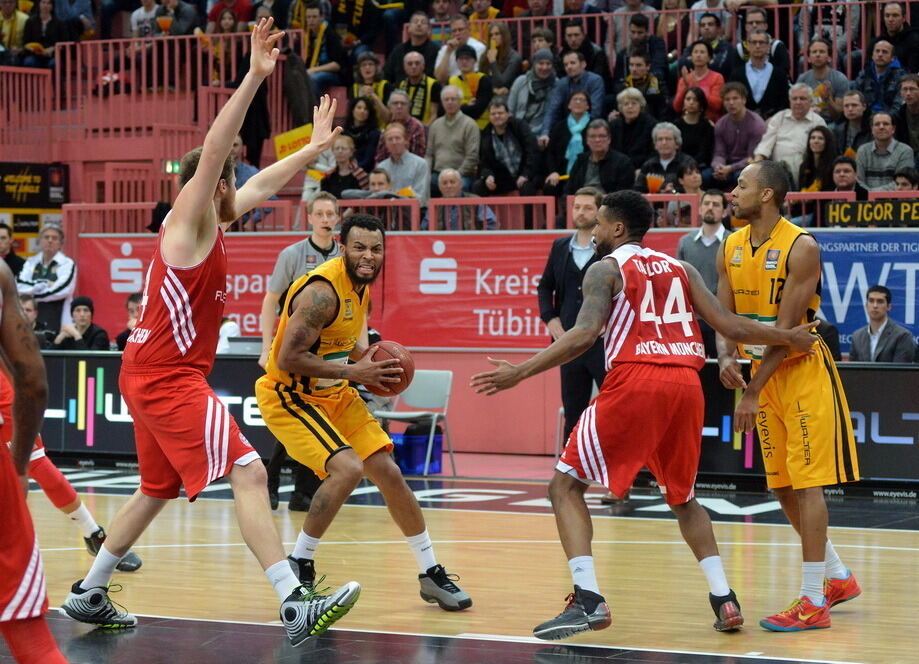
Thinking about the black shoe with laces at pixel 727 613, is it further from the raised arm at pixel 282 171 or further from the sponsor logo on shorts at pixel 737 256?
the raised arm at pixel 282 171

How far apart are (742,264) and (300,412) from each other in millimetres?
2257

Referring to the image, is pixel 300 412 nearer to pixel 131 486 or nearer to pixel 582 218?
pixel 582 218

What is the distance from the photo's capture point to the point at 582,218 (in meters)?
10.4

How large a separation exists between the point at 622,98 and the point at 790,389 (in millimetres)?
8871

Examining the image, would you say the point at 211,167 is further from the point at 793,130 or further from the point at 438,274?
the point at 793,130

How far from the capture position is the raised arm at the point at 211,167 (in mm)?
5613

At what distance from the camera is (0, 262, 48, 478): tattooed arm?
3.85 m

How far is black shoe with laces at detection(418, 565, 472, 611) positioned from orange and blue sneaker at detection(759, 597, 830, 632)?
1.44 meters

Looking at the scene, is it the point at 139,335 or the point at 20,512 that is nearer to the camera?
the point at 20,512

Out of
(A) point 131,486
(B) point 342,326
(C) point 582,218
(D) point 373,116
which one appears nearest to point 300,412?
(B) point 342,326

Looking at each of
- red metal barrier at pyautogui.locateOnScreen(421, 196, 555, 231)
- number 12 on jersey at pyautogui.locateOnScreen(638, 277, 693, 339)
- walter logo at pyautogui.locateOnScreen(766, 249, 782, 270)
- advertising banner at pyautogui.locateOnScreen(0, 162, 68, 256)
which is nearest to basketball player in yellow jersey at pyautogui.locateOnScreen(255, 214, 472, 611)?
number 12 on jersey at pyautogui.locateOnScreen(638, 277, 693, 339)

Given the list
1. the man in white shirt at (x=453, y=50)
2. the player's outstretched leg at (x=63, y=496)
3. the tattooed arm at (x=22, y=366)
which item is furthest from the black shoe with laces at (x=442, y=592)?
the man in white shirt at (x=453, y=50)

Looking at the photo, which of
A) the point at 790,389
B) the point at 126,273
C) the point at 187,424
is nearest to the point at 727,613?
the point at 790,389

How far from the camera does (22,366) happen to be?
386 centimetres
